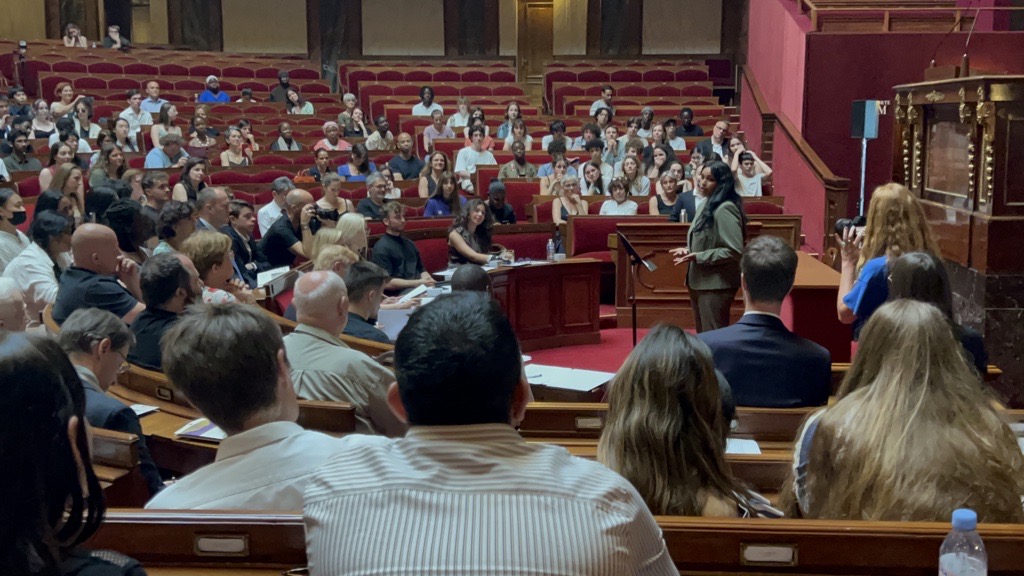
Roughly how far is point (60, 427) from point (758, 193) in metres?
8.67

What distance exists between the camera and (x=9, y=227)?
16.9ft

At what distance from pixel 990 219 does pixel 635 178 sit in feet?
13.0

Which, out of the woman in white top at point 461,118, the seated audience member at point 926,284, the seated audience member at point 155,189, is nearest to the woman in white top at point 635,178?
the woman in white top at point 461,118

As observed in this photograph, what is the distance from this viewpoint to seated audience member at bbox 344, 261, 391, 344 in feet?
12.6

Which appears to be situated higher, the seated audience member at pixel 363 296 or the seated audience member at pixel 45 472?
the seated audience member at pixel 45 472

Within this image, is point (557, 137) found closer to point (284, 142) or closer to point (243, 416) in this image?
point (284, 142)

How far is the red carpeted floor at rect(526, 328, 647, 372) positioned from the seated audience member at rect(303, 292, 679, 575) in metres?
4.96

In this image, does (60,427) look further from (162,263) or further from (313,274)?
(162,263)

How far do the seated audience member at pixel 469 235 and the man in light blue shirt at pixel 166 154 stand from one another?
3437 millimetres

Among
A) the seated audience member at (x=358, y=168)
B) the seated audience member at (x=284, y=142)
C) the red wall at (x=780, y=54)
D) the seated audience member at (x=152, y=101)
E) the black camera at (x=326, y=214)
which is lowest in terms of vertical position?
the black camera at (x=326, y=214)

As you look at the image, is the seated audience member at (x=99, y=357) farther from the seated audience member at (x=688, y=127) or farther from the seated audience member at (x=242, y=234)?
the seated audience member at (x=688, y=127)

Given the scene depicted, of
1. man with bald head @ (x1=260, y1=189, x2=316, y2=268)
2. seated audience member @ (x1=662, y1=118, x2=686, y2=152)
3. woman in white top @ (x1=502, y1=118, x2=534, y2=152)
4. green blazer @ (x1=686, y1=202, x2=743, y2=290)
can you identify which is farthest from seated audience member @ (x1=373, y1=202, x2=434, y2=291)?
seated audience member @ (x1=662, y1=118, x2=686, y2=152)

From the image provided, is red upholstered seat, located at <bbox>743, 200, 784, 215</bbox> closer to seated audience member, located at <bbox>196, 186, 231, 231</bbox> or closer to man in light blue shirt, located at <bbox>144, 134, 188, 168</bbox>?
seated audience member, located at <bbox>196, 186, 231, 231</bbox>

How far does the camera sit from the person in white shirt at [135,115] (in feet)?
36.8
